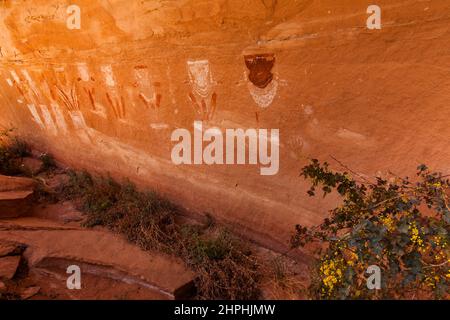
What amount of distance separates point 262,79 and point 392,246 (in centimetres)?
141

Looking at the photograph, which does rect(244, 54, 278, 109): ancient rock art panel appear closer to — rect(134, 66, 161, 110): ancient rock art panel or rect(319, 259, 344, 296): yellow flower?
rect(134, 66, 161, 110): ancient rock art panel

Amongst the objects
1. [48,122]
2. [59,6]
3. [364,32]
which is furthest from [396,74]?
[48,122]

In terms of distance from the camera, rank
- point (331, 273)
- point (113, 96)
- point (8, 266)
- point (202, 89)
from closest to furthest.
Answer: point (331, 273) < point (8, 266) < point (202, 89) < point (113, 96)

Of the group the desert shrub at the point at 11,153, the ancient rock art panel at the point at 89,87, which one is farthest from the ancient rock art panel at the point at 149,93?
the desert shrub at the point at 11,153

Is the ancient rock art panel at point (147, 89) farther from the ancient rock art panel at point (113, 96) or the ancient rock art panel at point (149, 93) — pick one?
the ancient rock art panel at point (113, 96)

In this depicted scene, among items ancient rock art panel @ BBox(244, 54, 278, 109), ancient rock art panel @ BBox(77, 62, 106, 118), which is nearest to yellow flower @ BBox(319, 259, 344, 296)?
ancient rock art panel @ BBox(244, 54, 278, 109)

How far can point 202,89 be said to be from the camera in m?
2.85

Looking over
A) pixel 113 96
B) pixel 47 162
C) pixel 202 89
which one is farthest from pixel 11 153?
pixel 202 89

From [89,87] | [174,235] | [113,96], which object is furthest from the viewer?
[89,87]

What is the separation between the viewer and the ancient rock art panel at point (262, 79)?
8.17ft

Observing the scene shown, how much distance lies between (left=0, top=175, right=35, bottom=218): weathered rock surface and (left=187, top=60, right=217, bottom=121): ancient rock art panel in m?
2.04

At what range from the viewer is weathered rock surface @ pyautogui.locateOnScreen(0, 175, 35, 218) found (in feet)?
11.1

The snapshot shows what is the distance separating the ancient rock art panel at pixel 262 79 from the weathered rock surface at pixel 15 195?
2.54m

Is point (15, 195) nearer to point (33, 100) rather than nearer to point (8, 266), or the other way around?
point (8, 266)
